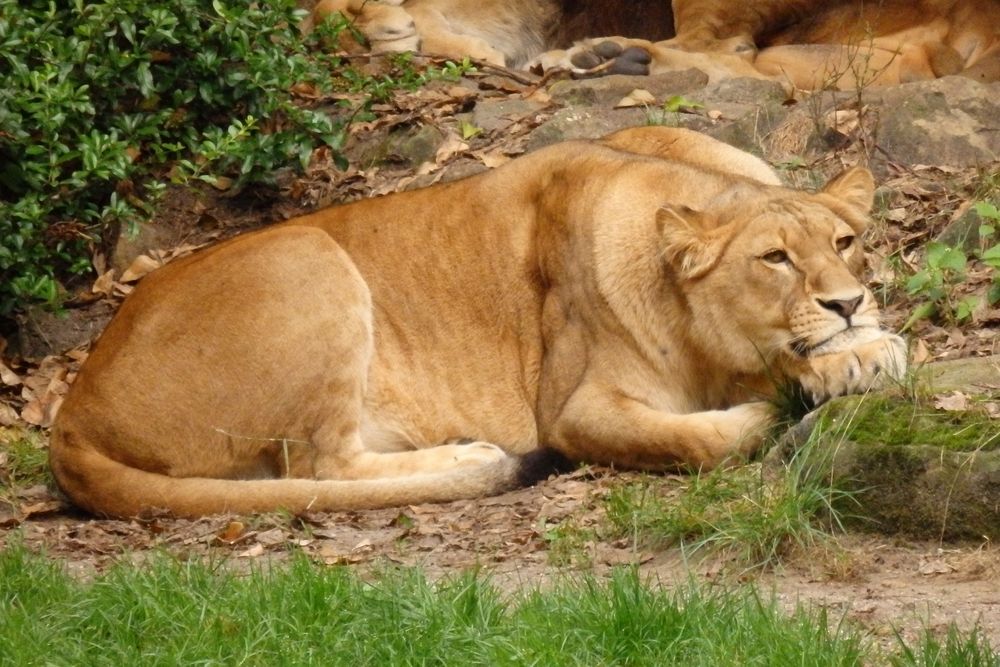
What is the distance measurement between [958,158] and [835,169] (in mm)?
638

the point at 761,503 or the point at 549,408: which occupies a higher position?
the point at 761,503

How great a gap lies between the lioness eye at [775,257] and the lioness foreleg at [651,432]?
51cm

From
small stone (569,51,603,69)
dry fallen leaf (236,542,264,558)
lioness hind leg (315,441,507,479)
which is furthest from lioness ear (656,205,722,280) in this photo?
small stone (569,51,603,69)

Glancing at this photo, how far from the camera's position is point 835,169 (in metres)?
8.20

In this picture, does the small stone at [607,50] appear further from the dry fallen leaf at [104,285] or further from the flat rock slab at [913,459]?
the flat rock slab at [913,459]

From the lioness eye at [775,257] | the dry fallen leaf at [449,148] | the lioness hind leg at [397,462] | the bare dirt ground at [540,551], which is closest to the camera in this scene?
the bare dirt ground at [540,551]

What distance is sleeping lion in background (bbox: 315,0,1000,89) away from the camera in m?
10.1

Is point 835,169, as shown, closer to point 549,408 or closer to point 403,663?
point 549,408

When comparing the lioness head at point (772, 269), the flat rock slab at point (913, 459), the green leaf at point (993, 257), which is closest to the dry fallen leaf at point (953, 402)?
the flat rock slab at point (913, 459)

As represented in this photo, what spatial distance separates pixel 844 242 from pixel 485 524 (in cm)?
160

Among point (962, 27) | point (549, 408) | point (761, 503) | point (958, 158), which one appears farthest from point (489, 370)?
point (962, 27)

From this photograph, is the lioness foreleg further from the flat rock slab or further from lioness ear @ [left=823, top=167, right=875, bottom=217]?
lioness ear @ [left=823, top=167, right=875, bottom=217]

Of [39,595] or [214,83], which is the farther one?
[214,83]

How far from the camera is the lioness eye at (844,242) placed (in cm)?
582
